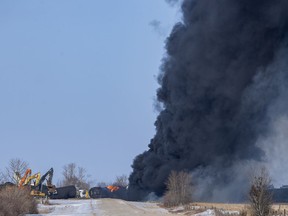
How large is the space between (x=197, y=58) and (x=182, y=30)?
6796 millimetres

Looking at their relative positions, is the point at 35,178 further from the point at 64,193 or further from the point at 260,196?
the point at 260,196

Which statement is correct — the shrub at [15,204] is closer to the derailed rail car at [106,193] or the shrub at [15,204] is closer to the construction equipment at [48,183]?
the construction equipment at [48,183]

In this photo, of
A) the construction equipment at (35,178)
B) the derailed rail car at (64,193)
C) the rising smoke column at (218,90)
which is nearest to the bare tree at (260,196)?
the rising smoke column at (218,90)

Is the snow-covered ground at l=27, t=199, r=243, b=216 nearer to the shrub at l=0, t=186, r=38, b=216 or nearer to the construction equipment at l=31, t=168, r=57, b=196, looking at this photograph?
the shrub at l=0, t=186, r=38, b=216

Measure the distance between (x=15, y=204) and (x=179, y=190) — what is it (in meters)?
33.2

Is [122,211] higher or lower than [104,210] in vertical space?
lower

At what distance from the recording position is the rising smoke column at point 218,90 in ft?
252

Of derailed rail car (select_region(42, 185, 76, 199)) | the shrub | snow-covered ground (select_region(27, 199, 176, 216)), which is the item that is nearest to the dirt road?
snow-covered ground (select_region(27, 199, 176, 216))

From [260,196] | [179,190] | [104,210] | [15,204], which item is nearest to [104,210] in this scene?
[104,210]

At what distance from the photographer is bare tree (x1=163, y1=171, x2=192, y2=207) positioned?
244ft

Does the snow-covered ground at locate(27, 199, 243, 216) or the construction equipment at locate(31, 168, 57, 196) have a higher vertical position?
the construction equipment at locate(31, 168, 57, 196)

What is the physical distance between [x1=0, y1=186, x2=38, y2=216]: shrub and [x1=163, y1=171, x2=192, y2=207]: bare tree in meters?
22.8

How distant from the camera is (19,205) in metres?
47.4

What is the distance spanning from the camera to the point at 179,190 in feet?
248
